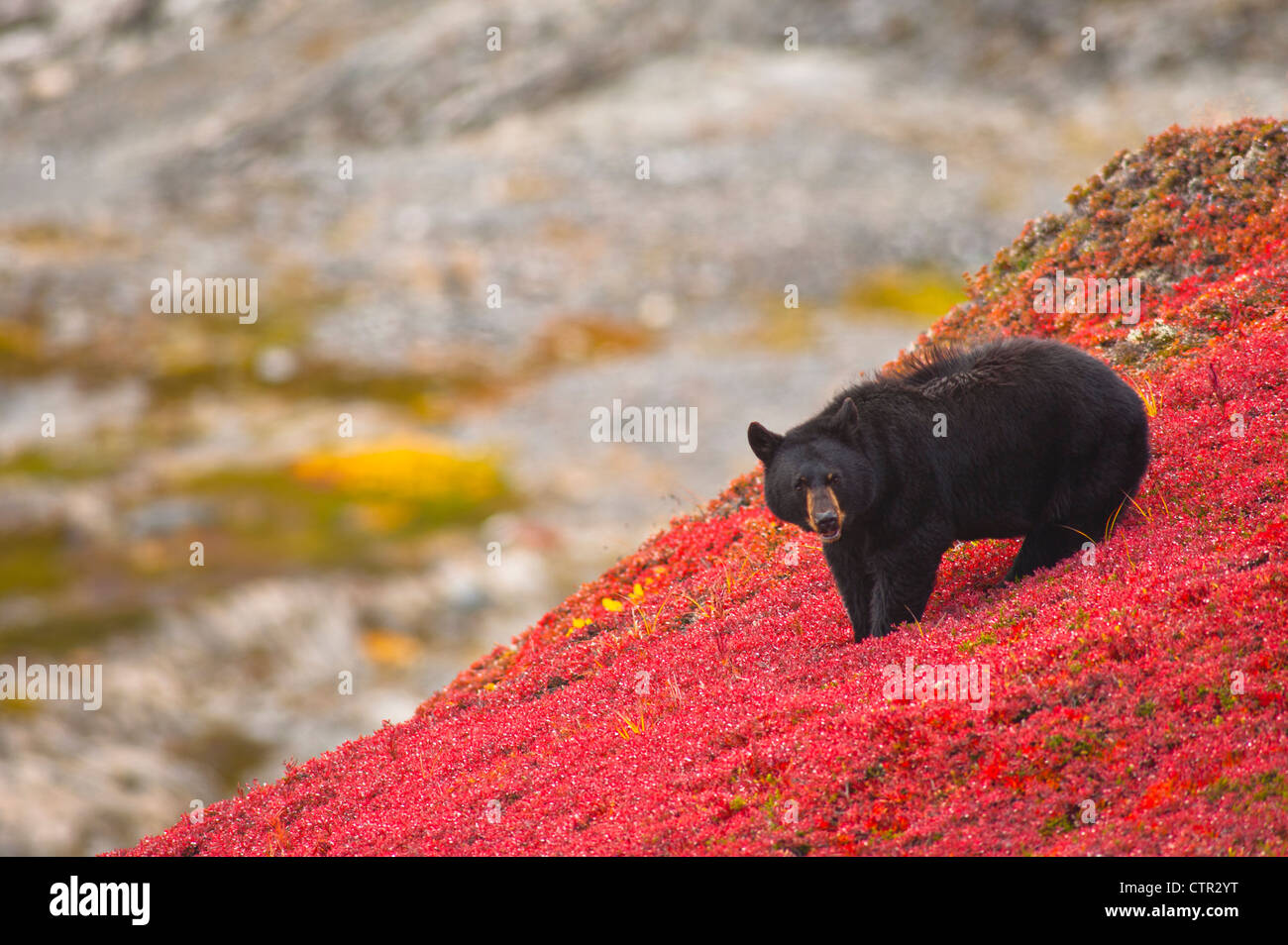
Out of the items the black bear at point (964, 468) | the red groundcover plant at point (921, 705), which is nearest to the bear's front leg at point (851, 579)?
the black bear at point (964, 468)

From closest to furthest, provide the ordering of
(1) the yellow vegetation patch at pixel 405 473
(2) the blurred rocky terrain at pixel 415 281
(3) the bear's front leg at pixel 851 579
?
1. (3) the bear's front leg at pixel 851 579
2. (2) the blurred rocky terrain at pixel 415 281
3. (1) the yellow vegetation patch at pixel 405 473

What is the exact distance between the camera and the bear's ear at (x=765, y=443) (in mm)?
12766

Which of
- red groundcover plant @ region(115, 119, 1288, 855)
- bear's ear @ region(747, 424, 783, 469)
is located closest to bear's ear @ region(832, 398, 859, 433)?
bear's ear @ region(747, 424, 783, 469)

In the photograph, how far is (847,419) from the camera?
12.5m

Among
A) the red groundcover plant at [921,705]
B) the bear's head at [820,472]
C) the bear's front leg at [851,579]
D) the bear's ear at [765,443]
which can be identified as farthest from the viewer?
the bear's front leg at [851,579]

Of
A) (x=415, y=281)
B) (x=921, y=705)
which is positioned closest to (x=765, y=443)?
(x=921, y=705)

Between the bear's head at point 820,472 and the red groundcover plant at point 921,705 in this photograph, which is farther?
the bear's head at point 820,472

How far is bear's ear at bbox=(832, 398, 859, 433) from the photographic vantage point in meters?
12.4

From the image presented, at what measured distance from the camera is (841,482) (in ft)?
39.8

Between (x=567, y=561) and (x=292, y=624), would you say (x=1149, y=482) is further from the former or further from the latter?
(x=567, y=561)

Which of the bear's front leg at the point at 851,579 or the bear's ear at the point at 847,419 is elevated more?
the bear's ear at the point at 847,419

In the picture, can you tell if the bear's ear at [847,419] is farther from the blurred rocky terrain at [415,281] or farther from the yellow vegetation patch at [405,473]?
the yellow vegetation patch at [405,473]

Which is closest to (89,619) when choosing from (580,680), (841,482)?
(580,680)

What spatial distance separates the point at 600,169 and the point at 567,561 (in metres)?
62.9
